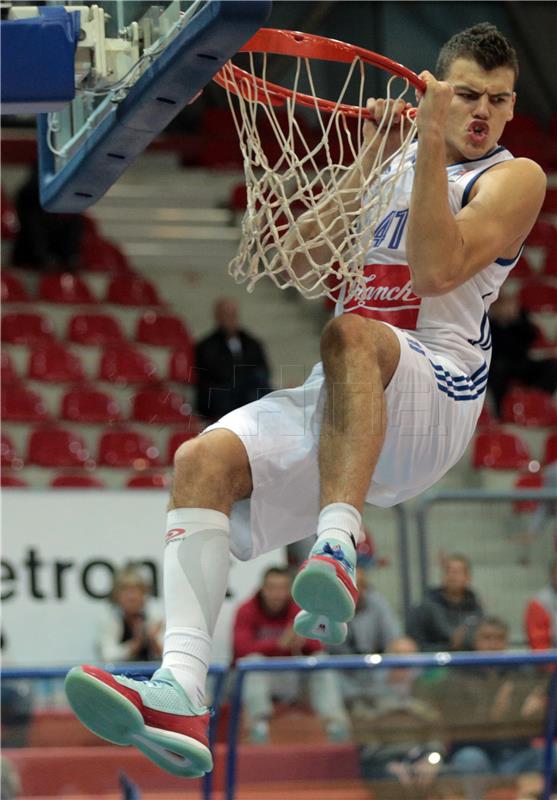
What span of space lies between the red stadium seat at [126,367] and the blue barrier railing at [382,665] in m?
4.95

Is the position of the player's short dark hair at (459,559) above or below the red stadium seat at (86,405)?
below

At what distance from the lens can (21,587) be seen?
28.9 feet

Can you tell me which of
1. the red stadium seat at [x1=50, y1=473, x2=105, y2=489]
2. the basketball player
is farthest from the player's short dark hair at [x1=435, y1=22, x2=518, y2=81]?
the red stadium seat at [x1=50, y1=473, x2=105, y2=489]

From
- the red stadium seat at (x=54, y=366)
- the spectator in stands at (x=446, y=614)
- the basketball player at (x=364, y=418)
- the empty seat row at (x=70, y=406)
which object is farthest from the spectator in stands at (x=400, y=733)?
the red stadium seat at (x=54, y=366)

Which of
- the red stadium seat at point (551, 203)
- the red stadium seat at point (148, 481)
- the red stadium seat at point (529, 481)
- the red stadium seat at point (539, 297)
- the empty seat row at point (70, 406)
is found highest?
the red stadium seat at point (551, 203)

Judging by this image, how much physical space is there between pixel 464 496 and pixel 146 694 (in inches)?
190

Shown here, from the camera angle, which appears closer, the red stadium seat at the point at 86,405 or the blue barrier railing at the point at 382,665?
the blue barrier railing at the point at 382,665

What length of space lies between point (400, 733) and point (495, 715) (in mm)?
469

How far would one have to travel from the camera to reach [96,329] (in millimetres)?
12273

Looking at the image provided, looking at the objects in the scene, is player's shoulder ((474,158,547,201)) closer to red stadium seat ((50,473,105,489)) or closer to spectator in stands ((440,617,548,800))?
spectator in stands ((440,617,548,800))

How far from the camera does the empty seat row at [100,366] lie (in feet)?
38.4

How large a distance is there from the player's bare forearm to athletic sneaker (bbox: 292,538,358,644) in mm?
765

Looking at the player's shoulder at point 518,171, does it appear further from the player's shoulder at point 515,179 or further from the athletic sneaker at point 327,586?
the athletic sneaker at point 327,586

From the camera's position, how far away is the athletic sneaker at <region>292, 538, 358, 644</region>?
4.01 meters
